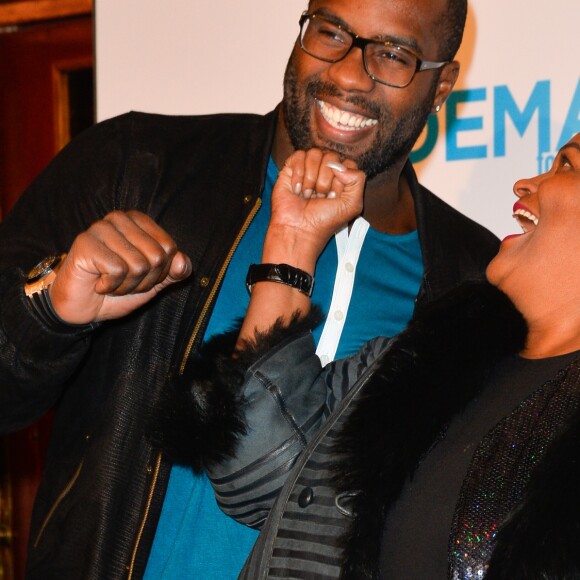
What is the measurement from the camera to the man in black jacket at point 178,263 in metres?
1.79

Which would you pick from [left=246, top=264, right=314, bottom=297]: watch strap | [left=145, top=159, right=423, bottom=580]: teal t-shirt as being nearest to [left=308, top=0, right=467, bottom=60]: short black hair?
[left=145, top=159, right=423, bottom=580]: teal t-shirt

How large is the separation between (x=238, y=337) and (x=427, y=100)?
0.73 m

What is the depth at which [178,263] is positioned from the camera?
1660 mm

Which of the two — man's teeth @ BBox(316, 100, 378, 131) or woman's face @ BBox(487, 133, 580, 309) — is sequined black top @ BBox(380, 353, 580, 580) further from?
man's teeth @ BBox(316, 100, 378, 131)

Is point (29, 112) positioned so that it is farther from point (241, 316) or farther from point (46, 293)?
point (46, 293)

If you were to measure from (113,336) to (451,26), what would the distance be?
1.00 meters

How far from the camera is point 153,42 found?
125 inches

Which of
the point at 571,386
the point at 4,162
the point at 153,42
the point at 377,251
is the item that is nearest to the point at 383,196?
the point at 377,251

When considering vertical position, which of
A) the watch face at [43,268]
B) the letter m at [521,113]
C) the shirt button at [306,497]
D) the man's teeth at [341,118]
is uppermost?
the letter m at [521,113]

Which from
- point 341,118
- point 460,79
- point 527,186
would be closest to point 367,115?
point 341,118

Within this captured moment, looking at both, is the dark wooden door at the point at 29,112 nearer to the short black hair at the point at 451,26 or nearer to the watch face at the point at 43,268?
the short black hair at the point at 451,26

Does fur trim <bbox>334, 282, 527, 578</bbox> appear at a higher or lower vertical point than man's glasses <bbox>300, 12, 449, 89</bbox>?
lower

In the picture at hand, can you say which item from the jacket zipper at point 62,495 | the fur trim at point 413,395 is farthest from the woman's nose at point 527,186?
the jacket zipper at point 62,495

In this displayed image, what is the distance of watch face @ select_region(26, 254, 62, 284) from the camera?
175 cm
